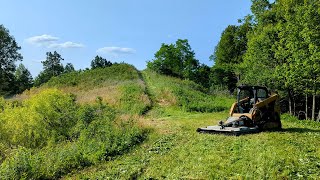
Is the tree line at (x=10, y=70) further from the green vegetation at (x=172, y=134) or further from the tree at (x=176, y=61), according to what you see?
the green vegetation at (x=172, y=134)

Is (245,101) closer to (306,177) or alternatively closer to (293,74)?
(306,177)

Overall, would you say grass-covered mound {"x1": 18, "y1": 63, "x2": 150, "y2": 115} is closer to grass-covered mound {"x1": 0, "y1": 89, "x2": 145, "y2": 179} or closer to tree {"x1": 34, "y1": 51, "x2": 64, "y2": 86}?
grass-covered mound {"x1": 0, "y1": 89, "x2": 145, "y2": 179}

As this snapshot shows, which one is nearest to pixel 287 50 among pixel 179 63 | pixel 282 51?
pixel 282 51

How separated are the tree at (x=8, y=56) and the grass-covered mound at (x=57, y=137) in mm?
52456

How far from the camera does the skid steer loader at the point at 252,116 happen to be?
16.4 m

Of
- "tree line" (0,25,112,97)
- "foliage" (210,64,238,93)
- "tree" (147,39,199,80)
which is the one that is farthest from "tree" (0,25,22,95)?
"foliage" (210,64,238,93)

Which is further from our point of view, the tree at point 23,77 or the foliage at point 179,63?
the tree at point 23,77

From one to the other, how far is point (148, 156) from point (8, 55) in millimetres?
64804

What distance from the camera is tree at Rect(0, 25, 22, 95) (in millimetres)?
69688

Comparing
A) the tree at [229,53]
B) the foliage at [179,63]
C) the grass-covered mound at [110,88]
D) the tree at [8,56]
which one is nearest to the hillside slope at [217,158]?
the grass-covered mound at [110,88]

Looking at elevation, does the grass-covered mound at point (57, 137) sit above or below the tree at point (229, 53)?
below

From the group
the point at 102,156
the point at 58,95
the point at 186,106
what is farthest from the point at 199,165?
the point at 186,106

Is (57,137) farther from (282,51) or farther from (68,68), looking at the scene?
(68,68)

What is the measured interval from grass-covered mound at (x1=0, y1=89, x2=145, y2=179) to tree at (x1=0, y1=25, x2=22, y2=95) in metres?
52.5
